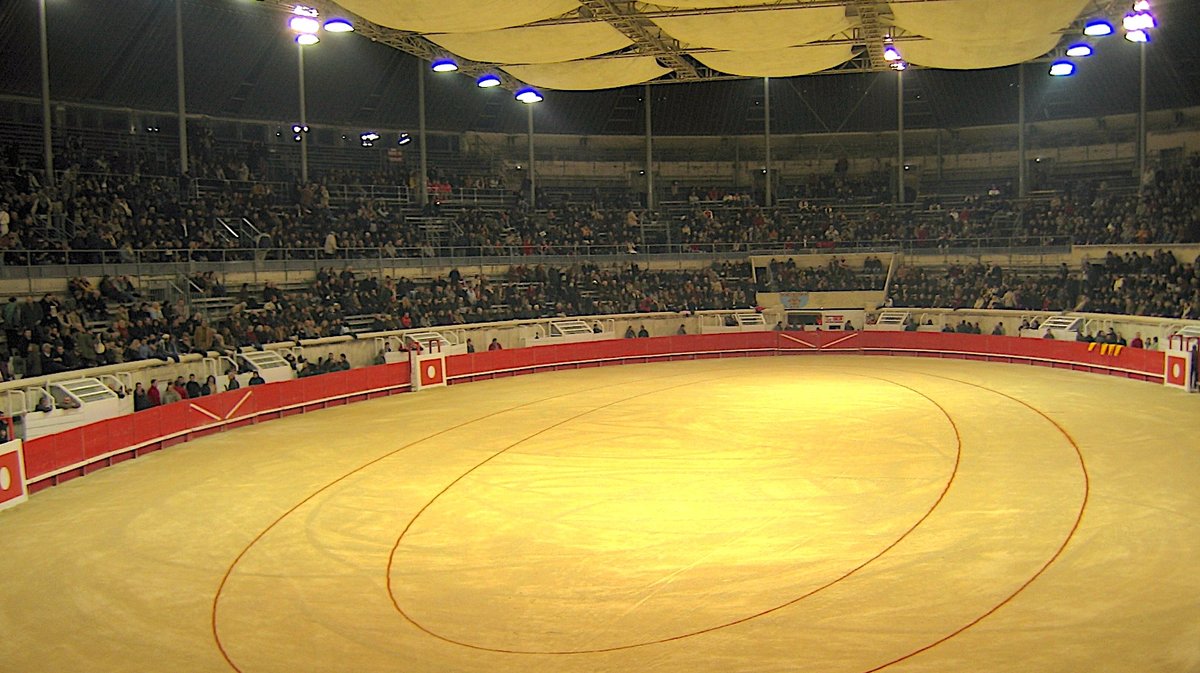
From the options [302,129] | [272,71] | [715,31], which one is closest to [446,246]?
[302,129]

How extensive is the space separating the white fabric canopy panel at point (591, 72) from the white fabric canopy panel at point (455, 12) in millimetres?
8688

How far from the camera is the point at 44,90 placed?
32094mm

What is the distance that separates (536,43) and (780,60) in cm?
909

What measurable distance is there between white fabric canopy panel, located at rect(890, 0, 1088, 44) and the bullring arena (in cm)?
17

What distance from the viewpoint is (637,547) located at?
15.3 meters

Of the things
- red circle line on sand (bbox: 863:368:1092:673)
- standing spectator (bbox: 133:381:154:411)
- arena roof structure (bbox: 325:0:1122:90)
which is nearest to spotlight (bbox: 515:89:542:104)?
arena roof structure (bbox: 325:0:1122:90)

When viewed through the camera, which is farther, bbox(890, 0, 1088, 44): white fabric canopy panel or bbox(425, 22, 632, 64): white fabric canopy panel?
bbox(425, 22, 632, 64): white fabric canopy panel

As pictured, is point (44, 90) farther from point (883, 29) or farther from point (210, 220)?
point (883, 29)

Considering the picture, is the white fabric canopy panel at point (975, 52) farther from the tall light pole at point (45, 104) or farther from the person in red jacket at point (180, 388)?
the tall light pole at point (45, 104)

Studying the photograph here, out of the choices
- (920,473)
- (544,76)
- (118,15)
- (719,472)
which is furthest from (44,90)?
(920,473)

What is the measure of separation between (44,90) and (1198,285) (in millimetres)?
36862

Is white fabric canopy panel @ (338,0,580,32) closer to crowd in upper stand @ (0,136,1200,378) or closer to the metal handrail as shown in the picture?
crowd in upper stand @ (0,136,1200,378)

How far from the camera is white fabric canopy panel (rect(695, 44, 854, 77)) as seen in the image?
3469cm

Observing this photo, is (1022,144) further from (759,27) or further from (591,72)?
(759,27)
